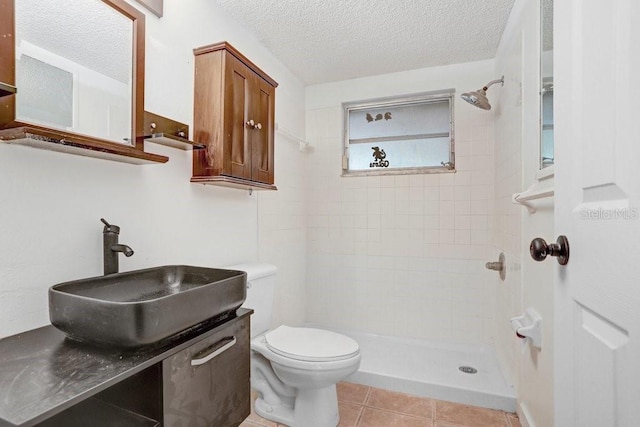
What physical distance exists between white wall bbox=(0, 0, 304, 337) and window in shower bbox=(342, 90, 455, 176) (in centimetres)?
89

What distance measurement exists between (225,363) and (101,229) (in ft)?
2.24

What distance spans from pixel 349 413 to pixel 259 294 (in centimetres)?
84

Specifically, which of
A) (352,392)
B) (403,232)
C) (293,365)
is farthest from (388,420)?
(403,232)

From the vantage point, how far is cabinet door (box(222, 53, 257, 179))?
5.40 ft

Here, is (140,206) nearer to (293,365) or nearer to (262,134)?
(262,134)

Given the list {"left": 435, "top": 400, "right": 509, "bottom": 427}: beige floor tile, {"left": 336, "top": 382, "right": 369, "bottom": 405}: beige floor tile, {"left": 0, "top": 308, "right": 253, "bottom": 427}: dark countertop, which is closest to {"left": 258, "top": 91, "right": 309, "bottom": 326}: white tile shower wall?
{"left": 336, "top": 382, "right": 369, "bottom": 405}: beige floor tile

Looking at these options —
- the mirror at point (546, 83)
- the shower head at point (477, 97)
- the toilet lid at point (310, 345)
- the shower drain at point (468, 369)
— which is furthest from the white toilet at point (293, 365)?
the shower head at point (477, 97)

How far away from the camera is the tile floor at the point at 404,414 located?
179cm

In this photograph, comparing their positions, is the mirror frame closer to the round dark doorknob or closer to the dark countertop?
the dark countertop

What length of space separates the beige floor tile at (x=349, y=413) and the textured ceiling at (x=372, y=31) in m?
2.28

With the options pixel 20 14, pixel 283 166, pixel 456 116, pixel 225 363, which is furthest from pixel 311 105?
pixel 225 363

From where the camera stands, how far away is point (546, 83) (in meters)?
1.42

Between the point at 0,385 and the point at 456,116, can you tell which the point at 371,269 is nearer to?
the point at 456,116

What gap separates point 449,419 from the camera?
5.97 feet
